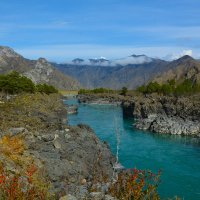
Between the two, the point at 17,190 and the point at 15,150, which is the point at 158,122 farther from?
the point at 17,190

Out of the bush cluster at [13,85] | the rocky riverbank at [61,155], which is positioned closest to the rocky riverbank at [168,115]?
the bush cluster at [13,85]

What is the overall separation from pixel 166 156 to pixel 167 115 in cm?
4738

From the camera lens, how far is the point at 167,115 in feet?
332

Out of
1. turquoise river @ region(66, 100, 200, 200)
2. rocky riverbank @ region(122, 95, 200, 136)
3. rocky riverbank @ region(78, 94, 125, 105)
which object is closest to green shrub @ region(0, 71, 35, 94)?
turquoise river @ region(66, 100, 200, 200)

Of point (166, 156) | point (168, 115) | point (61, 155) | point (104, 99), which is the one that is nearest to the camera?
point (61, 155)

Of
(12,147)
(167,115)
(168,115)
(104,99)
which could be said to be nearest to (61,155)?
(12,147)

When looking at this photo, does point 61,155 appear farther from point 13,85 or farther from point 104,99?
point 104,99

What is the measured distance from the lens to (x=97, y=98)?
193500 millimetres

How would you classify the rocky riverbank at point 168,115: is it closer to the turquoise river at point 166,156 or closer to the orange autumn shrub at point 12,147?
the turquoise river at point 166,156

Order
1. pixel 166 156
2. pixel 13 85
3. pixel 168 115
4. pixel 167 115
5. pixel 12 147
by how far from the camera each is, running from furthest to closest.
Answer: pixel 13 85
pixel 167 115
pixel 168 115
pixel 166 156
pixel 12 147

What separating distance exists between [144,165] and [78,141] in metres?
10.8

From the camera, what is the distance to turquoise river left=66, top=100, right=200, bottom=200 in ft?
126

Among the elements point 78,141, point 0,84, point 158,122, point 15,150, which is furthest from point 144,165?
point 0,84

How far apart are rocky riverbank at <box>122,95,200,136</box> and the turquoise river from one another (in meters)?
4.30
